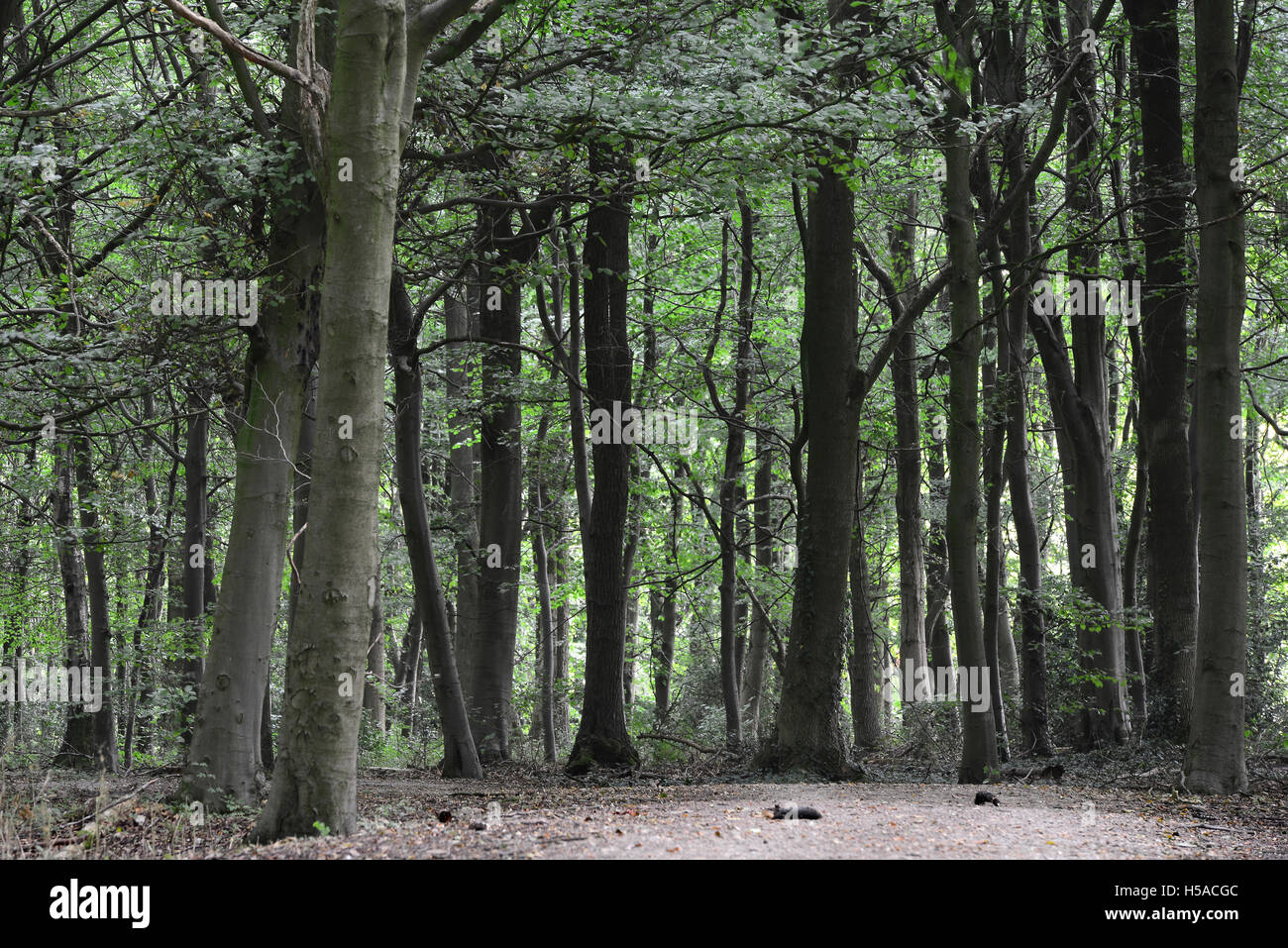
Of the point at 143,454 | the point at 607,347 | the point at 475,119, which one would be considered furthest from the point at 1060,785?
the point at 143,454

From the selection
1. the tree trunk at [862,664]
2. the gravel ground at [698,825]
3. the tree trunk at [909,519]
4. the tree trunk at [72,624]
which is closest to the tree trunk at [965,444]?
the gravel ground at [698,825]

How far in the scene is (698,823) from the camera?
21.6ft

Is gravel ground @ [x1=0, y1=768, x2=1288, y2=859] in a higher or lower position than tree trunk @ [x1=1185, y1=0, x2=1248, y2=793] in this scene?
lower

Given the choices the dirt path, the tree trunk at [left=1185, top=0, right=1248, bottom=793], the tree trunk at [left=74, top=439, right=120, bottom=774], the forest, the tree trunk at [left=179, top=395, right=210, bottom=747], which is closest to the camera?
the dirt path

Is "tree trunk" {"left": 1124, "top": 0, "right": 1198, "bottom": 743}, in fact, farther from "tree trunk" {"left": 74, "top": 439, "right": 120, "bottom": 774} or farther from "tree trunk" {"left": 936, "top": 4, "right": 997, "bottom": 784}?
"tree trunk" {"left": 74, "top": 439, "right": 120, "bottom": 774}

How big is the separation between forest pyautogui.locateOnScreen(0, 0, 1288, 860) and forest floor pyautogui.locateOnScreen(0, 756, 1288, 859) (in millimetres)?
85

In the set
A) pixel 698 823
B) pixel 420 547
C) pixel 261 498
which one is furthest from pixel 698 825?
pixel 420 547

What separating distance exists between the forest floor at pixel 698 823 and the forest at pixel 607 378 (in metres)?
0.08

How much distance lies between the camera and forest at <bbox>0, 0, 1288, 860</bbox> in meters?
6.29

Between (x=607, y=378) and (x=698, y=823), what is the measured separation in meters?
7.57

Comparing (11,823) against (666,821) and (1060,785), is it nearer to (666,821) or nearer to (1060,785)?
(666,821)

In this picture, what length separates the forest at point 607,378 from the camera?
629 centimetres

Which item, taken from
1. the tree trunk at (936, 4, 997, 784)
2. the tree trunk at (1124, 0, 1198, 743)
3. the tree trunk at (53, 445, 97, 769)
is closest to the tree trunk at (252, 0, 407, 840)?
the tree trunk at (936, 4, 997, 784)

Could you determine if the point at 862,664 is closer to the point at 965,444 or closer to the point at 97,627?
the point at 965,444
